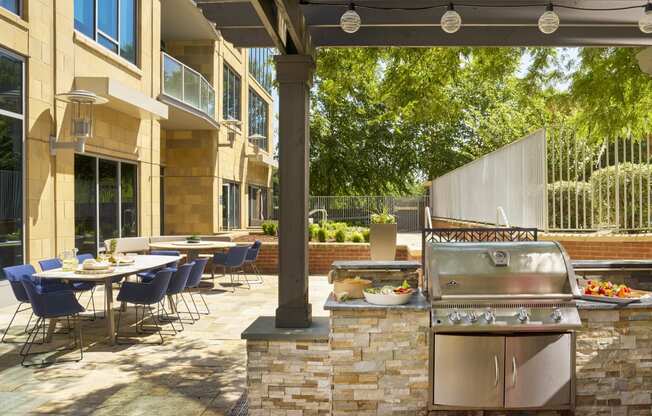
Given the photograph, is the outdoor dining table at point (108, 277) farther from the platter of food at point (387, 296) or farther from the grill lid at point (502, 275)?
the grill lid at point (502, 275)

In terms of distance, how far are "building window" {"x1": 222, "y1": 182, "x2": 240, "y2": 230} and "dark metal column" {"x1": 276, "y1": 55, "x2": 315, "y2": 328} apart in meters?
15.4

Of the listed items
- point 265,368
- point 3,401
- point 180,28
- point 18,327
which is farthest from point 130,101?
point 265,368

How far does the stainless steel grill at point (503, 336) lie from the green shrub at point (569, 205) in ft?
15.2

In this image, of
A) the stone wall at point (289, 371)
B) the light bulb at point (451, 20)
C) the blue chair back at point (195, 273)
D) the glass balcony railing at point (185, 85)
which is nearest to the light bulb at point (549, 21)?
the light bulb at point (451, 20)

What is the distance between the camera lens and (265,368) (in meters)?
4.18

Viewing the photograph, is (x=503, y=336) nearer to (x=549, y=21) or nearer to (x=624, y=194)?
(x=549, y=21)

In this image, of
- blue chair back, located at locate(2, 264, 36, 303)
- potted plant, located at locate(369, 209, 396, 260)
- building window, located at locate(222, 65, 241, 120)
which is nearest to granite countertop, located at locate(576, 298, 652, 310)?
blue chair back, located at locate(2, 264, 36, 303)

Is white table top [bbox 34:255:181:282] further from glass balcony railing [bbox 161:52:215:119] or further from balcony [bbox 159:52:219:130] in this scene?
glass balcony railing [bbox 161:52:215:119]

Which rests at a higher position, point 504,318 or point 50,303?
point 504,318

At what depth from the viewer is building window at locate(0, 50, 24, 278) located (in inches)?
344

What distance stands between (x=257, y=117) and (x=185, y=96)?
10.2 meters

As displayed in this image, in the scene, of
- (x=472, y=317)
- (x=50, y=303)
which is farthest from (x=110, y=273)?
(x=472, y=317)

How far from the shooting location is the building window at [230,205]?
1972cm

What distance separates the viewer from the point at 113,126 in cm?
1215
